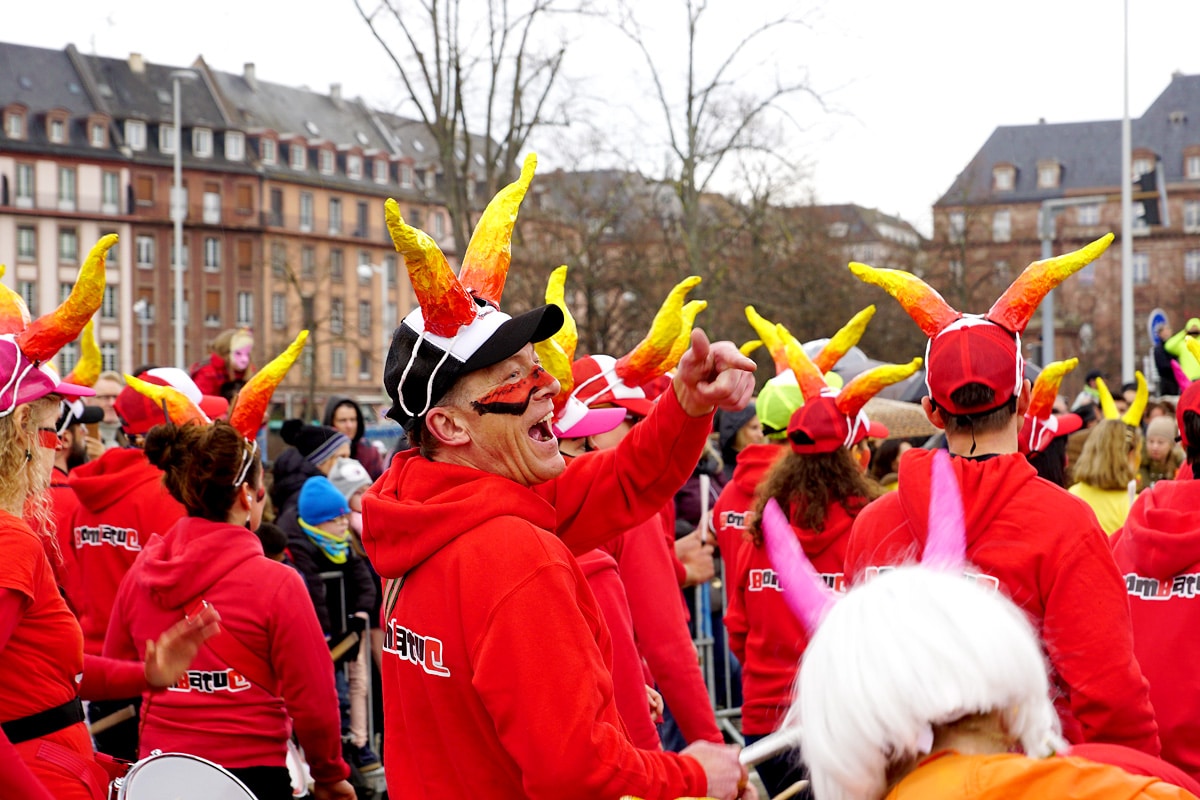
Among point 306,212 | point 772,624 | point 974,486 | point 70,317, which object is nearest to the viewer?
point 974,486

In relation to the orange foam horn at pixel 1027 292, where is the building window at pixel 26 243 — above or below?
above

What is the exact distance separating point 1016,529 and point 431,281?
1.61 metres

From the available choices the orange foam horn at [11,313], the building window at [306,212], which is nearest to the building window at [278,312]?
the building window at [306,212]

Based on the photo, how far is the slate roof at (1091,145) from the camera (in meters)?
71.8

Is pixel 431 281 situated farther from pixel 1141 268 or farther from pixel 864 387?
pixel 1141 268

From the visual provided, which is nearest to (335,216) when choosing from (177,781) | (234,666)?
(234,666)

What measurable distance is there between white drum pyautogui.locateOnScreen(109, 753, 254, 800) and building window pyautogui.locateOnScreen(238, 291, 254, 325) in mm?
69323

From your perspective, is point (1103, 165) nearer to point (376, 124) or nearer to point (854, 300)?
point (376, 124)

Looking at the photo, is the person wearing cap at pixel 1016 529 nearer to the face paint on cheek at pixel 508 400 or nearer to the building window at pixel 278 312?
the face paint on cheek at pixel 508 400

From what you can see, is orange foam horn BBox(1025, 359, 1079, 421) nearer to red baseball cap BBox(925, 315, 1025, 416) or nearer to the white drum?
red baseball cap BBox(925, 315, 1025, 416)

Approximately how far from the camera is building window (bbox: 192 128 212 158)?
6906cm

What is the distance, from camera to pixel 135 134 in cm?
6775

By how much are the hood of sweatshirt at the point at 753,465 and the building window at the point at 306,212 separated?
2775 inches

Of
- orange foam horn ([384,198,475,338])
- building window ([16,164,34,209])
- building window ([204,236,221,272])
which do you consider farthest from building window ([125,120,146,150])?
orange foam horn ([384,198,475,338])
